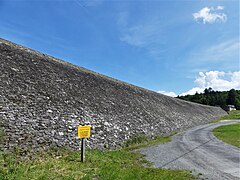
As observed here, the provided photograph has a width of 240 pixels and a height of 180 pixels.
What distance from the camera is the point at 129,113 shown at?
19.3 metres

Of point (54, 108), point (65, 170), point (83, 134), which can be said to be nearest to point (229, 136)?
point (54, 108)

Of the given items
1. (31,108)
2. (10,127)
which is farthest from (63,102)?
(10,127)

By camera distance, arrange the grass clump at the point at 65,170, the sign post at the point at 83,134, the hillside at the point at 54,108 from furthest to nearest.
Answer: the hillside at the point at 54,108 < the sign post at the point at 83,134 < the grass clump at the point at 65,170

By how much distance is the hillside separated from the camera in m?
9.67

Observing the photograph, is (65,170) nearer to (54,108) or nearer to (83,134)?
(83,134)

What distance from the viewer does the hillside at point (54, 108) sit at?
9672 mm

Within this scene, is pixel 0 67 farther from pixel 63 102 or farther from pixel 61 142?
pixel 61 142

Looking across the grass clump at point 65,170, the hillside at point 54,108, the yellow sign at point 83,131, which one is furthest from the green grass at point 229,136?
the yellow sign at point 83,131

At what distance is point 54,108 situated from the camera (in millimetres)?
12141

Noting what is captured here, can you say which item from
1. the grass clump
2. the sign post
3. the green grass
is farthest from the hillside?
the green grass

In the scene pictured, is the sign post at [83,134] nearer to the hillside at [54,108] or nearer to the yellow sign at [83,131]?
the yellow sign at [83,131]

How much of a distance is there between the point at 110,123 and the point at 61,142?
532 centimetres

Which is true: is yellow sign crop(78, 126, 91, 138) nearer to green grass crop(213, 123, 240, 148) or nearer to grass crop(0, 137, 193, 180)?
grass crop(0, 137, 193, 180)

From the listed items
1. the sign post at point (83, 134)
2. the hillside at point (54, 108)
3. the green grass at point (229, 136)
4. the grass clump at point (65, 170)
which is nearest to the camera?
the grass clump at point (65, 170)
